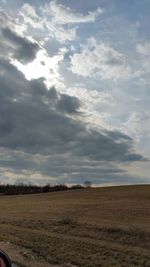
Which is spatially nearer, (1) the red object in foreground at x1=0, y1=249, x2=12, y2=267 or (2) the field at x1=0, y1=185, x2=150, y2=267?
(1) the red object in foreground at x1=0, y1=249, x2=12, y2=267

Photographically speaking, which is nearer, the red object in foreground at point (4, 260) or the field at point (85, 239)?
the red object in foreground at point (4, 260)

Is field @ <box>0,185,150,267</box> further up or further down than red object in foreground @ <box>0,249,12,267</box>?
further up

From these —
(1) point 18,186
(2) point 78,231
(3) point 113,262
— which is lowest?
(3) point 113,262

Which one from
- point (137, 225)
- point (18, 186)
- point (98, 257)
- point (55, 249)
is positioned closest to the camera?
point (98, 257)

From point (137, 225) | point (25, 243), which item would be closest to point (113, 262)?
point (25, 243)

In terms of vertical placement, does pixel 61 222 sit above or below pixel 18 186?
below

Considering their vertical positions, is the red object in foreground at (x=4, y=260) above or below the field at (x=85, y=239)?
below

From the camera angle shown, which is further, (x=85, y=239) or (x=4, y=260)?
(x=85, y=239)

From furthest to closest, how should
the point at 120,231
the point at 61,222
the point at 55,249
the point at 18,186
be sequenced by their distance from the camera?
1. the point at 18,186
2. the point at 61,222
3. the point at 120,231
4. the point at 55,249

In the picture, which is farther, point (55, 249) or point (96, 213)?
point (96, 213)

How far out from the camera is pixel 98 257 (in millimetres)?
25438

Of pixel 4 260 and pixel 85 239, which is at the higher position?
pixel 85 239

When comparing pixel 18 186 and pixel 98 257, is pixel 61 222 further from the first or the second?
pixel 18 186

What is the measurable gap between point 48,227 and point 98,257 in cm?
1513
